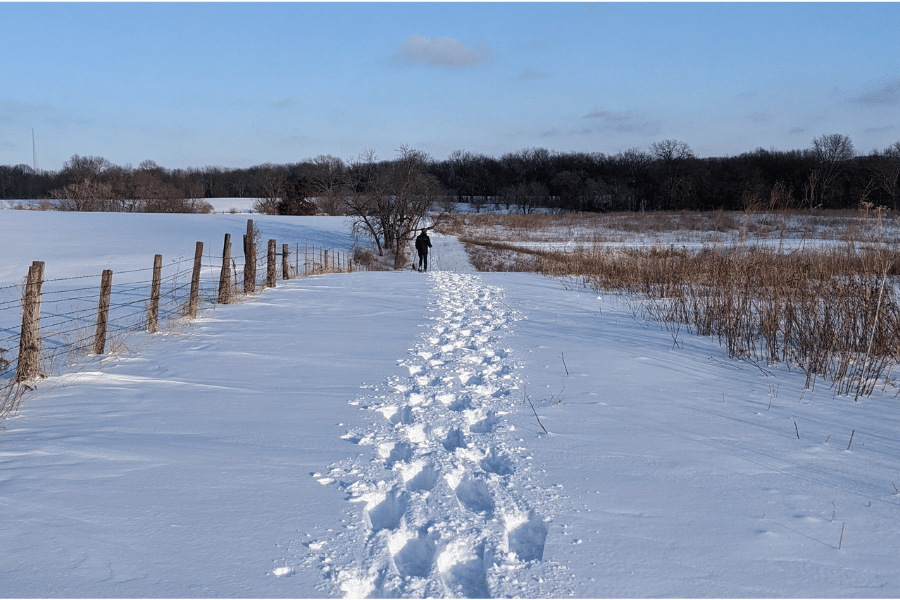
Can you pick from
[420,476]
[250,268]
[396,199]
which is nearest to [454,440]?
[420,476]

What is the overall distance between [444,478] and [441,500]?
0.22 meters

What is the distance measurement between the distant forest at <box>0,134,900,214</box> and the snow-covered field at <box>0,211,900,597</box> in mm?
30890

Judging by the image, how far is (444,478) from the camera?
9.55 feet

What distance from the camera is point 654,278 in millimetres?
10828

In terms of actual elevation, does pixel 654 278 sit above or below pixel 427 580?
above

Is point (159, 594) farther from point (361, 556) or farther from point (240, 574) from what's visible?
point (361, 556)

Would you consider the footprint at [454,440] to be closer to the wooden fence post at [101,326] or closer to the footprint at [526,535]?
the footprint at [526,535]

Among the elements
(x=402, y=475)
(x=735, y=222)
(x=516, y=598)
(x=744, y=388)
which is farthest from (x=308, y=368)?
(x=735, y=222)

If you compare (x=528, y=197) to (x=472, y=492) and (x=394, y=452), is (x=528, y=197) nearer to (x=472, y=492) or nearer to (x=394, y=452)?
(x=394, y=452)

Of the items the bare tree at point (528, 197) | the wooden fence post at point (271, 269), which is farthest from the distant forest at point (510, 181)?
the wooden fence post at point (271, 269)

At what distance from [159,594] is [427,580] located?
97 cm

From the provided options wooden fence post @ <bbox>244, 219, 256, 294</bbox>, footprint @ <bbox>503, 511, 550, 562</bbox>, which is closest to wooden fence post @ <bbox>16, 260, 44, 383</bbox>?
footprint @ <bbox>503, 511, 550, 562</bbox>

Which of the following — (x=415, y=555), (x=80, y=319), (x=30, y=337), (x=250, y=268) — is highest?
(x=250, y=268)

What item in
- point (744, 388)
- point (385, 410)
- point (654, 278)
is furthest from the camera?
point (654, 278)
